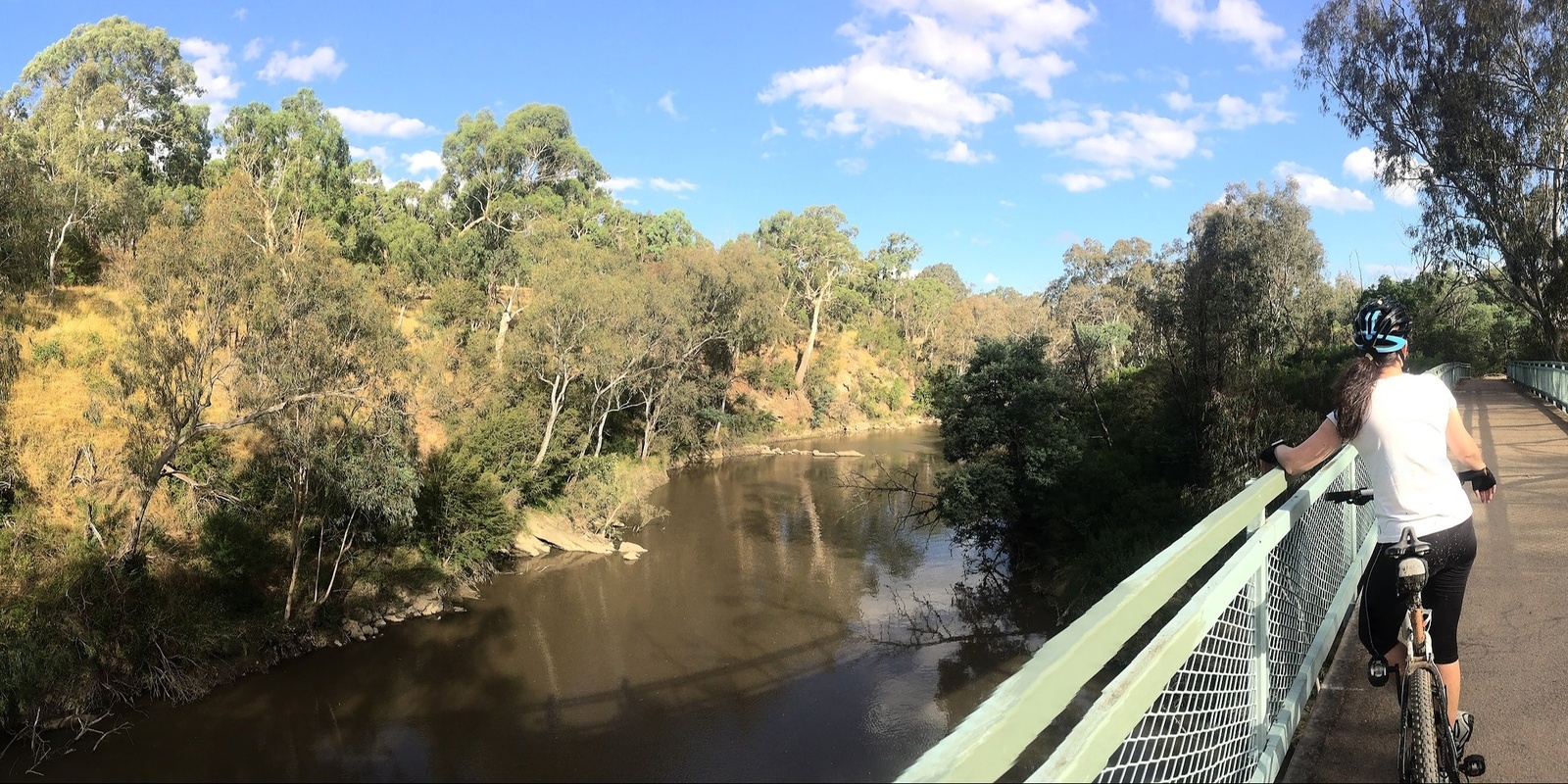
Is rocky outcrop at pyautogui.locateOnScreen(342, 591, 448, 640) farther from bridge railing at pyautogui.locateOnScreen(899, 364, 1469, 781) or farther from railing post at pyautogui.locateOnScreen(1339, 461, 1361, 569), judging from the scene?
bridge railing at pyautogui.locateOnScreen(899, 364, 1469, 781)

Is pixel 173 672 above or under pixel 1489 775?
under

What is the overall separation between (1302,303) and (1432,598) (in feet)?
148

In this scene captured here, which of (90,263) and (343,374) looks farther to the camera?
(90,263)

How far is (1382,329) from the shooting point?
3023mm

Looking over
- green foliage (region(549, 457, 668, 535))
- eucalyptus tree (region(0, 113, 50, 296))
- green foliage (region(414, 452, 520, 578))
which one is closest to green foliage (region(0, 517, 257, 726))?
green foliage (region(414, 452, 520, 578))

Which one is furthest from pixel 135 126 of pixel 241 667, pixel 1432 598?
pixel 1432 598

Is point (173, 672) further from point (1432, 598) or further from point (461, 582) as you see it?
point (1432, 598)

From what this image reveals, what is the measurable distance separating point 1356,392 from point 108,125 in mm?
43962

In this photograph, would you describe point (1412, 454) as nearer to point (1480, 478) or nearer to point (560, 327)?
point (1480, 478)

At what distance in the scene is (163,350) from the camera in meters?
13.5

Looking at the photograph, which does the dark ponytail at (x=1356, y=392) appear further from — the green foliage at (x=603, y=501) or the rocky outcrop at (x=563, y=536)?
the green foliage at (x=603, y=501)

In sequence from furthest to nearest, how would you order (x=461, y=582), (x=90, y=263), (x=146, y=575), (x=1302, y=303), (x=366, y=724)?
(x=1302, y=303), (x=90, y=263), (x=461, y=582), (x=146, y=575), (x=366, y=724)

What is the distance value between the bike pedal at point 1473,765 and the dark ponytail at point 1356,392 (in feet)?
3.53

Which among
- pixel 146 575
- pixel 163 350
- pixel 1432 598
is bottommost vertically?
pixel 146 575
